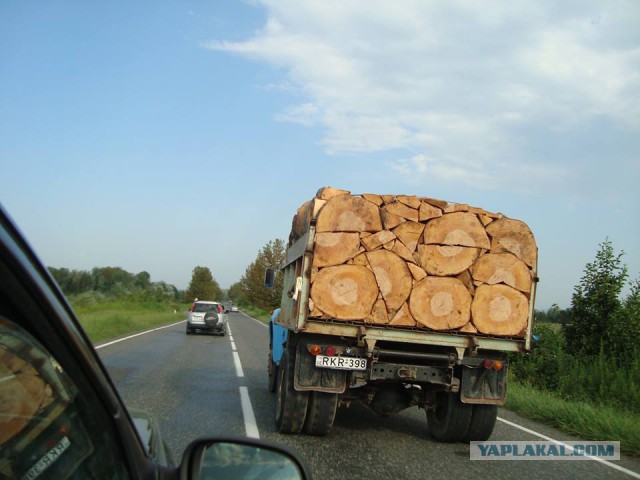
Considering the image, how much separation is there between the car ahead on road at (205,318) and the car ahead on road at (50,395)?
83.3 ft

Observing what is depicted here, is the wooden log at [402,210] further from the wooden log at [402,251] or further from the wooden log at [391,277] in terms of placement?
the wooden log at [391,277]

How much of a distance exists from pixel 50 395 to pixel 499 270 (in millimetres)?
5904

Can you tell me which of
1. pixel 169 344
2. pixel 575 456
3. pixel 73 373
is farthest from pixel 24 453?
pixel 169 344

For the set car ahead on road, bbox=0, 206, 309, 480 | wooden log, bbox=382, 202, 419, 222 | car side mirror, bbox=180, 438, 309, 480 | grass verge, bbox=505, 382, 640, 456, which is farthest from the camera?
grass verge, bbox=505, 382, 640, 456

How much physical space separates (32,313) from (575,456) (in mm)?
7127

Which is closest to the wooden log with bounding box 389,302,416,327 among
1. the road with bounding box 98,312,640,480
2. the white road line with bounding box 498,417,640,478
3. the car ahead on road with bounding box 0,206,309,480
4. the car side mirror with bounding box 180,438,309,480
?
the road with bounding box 98,312,640,480

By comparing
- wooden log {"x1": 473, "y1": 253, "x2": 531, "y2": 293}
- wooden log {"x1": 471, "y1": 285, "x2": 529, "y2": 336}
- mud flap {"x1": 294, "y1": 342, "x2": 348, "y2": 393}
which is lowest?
mud flap {"x1": 294, "y1": 342, "x2": 348, "y2": 393}

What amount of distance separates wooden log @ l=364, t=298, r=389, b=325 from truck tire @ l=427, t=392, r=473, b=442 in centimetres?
133

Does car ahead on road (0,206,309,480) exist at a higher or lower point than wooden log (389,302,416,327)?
lower

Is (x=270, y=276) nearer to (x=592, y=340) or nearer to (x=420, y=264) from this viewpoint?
(x=420, y=264)

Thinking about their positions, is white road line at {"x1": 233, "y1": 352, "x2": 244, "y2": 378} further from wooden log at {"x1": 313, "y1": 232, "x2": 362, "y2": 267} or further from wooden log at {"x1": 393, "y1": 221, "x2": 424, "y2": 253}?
wooden log at {"x1": 393, "y1": 221, "x2": 424, "y2": 253}

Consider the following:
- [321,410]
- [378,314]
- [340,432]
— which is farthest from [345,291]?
[340,432]

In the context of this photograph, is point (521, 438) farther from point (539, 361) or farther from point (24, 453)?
point (539, 361)

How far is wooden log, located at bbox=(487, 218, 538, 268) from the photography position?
679 cm
